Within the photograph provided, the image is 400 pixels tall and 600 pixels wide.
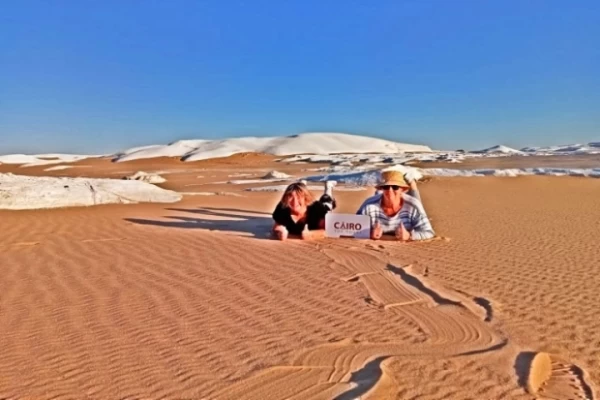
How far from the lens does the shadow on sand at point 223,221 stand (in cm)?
1026

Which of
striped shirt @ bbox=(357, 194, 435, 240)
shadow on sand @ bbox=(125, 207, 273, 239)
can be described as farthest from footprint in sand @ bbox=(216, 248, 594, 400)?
shadow on sand @ bbox=(125, 207, 273, 239)

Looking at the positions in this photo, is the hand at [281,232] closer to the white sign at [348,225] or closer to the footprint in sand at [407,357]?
the white sign at [348,225]

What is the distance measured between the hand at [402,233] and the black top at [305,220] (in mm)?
1353

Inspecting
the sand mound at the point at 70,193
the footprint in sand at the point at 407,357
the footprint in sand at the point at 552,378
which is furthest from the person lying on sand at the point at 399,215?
the sand mound at the point at 70,193

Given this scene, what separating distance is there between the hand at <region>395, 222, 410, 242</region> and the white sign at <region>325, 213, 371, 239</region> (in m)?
0.49

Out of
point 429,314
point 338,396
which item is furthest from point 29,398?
point 429,314

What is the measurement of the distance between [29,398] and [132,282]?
9.46ft

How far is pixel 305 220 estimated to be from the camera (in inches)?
354

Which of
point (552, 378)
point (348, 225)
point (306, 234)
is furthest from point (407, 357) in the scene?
point (306, 234)

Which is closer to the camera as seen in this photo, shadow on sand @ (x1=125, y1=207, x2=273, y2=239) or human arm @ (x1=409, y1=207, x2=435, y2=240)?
human arm @ (x1=409, y1=207, x2=435, y2=240)

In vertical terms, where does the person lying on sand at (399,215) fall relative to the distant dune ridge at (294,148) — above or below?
below

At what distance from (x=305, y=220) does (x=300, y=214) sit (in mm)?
156

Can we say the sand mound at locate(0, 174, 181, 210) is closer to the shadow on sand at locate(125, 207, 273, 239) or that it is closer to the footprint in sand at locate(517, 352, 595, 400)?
the shadow on sand at locate(125, 207, 273, 239)

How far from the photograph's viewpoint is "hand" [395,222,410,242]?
8.27 m
